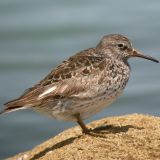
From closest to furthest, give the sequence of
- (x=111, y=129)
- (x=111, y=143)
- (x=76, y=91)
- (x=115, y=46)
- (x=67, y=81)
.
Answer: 1. (x=111, y=143)
2. (x=76, y=91)
3. (x=67, y=81)
4. (x=111, y=129)
5. (x=115, y=46)

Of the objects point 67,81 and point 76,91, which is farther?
point 67,81

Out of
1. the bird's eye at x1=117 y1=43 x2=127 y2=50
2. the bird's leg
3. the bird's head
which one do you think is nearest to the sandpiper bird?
the bird's leg

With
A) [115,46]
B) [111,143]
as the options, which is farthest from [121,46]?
[111,143]

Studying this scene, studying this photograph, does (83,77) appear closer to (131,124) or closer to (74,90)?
(74,90)

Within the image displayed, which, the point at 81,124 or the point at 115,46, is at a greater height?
the point at 115,46

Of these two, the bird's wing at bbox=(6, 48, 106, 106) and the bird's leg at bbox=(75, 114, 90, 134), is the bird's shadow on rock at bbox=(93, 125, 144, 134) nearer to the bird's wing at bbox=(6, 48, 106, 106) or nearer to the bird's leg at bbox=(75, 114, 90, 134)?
the bird's leg at bbox=(75, 114, 90, 134)

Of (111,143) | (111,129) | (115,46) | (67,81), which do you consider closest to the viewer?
(111,143)

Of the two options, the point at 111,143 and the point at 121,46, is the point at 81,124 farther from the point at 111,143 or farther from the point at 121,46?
the point at 121,46
